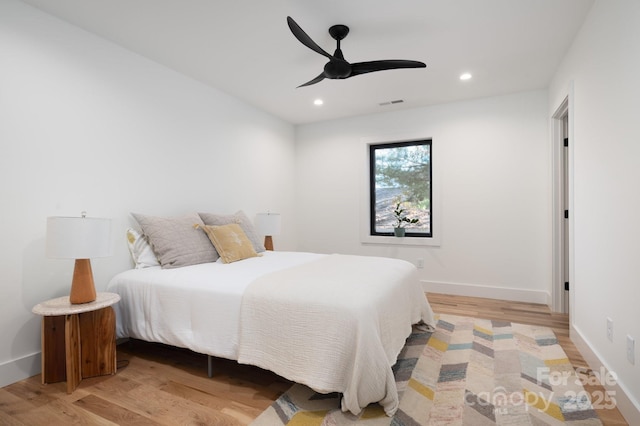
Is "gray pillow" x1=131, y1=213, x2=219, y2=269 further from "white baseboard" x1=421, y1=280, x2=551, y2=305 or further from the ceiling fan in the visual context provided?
"white baseboard" x1=421, y1=280, x2=551, y2=305

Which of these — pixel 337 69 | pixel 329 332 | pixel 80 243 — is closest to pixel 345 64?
pixel 337 69

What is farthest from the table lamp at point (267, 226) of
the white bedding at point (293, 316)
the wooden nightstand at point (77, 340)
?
Answer: the wooden nightstand at point (77, 340)

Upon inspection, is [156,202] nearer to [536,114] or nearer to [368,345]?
[368,345]

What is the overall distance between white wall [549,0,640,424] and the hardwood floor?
0.35 meters

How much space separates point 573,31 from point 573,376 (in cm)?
249

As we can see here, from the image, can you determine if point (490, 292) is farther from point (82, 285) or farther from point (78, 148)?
point (78, 148)

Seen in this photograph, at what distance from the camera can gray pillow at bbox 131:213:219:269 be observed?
264cm

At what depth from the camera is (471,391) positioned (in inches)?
76.6

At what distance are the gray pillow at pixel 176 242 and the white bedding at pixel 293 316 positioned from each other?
0.13m

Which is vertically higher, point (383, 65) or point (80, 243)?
point (383, 65)

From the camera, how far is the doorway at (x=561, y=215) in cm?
338

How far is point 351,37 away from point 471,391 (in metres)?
2.62

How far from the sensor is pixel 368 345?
1669mm

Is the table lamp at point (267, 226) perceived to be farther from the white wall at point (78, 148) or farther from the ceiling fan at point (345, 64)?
the ceiling fan at point (345, 64)
